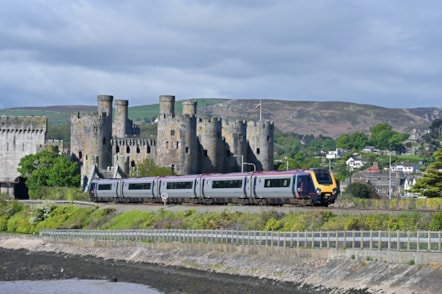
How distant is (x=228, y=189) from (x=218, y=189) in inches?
56.9

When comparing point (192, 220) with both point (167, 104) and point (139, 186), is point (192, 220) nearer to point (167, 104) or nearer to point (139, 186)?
point (139, 186)

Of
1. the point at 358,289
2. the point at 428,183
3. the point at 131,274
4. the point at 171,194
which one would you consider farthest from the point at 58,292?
the point at 428,183

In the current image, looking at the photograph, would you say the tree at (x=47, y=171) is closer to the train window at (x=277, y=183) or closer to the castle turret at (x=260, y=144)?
the castle turret at (x=260, y=144)

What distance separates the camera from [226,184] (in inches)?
2756

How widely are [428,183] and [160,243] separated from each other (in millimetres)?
36646

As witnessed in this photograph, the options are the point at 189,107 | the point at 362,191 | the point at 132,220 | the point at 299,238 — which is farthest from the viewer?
the point at 189,107

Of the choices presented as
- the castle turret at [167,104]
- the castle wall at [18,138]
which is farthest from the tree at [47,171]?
the castle turret at [167,104]

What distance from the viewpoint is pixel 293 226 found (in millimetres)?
55188

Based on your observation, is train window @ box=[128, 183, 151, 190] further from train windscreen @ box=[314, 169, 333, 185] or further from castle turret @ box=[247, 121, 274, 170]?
castle turret @ box=[247, 121, 274, 170]

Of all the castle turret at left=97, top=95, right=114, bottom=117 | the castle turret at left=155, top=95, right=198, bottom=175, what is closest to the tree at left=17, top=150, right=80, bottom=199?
the castle turret at left=155, top=95, right=198, bottom=175

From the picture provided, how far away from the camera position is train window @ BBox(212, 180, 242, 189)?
2706 inches

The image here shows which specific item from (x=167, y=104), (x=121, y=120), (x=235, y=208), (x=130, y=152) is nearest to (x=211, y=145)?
(x=130, y=152)

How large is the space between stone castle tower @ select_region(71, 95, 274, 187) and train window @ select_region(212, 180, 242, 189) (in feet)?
133

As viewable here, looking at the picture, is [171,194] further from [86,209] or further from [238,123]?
[238,123]
